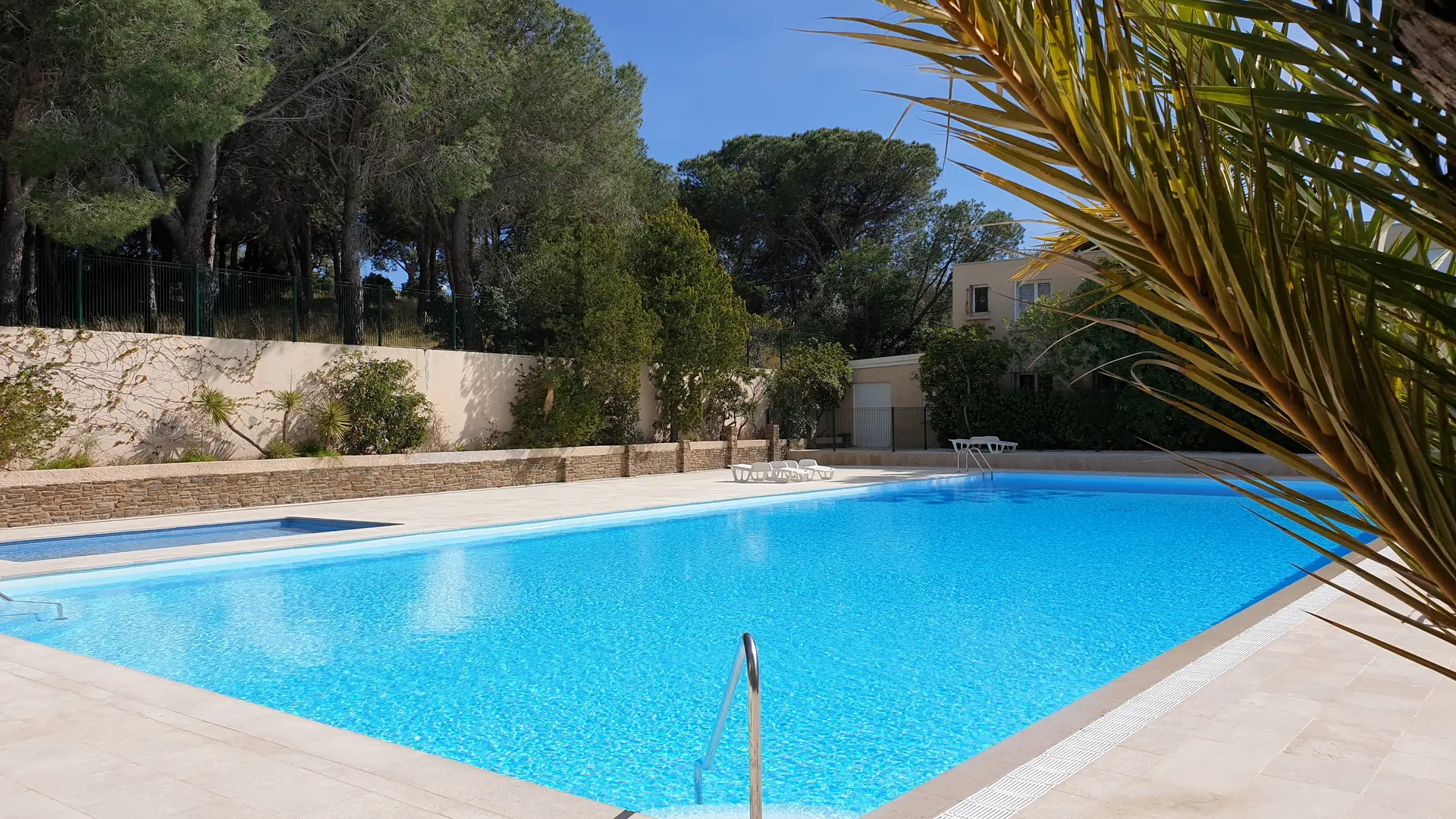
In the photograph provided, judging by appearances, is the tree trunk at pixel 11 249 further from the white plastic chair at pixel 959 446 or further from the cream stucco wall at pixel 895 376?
the cream stucco wall at pixel 895 376

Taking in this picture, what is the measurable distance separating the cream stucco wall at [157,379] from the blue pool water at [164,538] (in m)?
2.57

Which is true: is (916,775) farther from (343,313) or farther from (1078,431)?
(1078,431)

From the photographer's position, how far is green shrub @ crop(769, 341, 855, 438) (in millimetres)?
23984

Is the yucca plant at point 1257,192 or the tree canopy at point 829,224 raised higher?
the tree canopy at point 829,224

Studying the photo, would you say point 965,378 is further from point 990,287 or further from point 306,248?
point 306,248

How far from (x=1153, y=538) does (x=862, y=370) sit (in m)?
14.3

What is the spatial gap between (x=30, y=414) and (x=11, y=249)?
9.47ft

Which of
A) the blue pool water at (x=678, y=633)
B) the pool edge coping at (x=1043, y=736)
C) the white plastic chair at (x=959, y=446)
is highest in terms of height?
the white plastic chair at (x=959, y=446)

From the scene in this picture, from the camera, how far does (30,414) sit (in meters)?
12.3

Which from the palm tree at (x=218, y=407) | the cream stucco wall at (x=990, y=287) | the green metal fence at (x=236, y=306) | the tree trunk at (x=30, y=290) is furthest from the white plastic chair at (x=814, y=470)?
the tree trunk at (x=30, y=290)

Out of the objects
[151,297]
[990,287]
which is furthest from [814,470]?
[151,297]

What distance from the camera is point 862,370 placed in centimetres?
2586

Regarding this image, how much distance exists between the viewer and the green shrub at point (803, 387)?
78.7 ft

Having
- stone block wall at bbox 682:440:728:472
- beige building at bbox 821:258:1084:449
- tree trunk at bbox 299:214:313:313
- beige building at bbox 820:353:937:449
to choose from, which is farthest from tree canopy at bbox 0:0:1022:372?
beige building at bbox 821:258:1084:449
